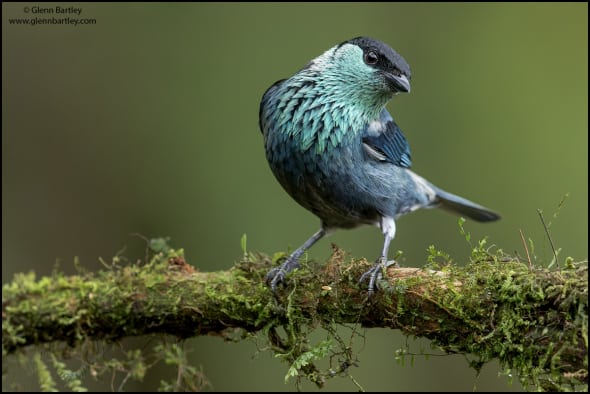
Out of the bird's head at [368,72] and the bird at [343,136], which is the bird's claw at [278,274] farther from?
the bird's head at [368,72]

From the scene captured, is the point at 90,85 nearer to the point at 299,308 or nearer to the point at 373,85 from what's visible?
the point at 373,85

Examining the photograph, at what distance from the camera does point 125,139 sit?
6824mm

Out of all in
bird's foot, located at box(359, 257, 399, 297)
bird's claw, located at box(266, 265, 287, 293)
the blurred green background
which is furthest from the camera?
the blurred green background

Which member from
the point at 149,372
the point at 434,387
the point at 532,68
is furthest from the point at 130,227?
the point at 532,68

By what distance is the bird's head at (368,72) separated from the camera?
12.7ft

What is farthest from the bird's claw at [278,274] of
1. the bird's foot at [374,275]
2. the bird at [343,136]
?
the bird's foot at [374,275]

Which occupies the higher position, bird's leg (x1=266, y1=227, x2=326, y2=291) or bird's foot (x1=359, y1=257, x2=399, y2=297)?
bird's foot (x1=359, y1=257, x2=399, y2=297)

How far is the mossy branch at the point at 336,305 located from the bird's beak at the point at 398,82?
106cm

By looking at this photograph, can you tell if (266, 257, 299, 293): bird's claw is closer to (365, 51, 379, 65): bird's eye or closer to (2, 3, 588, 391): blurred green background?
(365, 51, 379, 65): bird's eye

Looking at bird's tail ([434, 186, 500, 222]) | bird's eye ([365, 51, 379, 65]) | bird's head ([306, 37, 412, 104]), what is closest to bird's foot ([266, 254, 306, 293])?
bird's head ([306, 37, 412, 104])

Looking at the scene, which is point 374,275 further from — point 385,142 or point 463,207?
point 463,207

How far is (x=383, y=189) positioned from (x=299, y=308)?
1042 millimetres

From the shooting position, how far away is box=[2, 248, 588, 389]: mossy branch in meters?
2.45

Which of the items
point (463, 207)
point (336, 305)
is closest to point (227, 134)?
point (463, 207)
